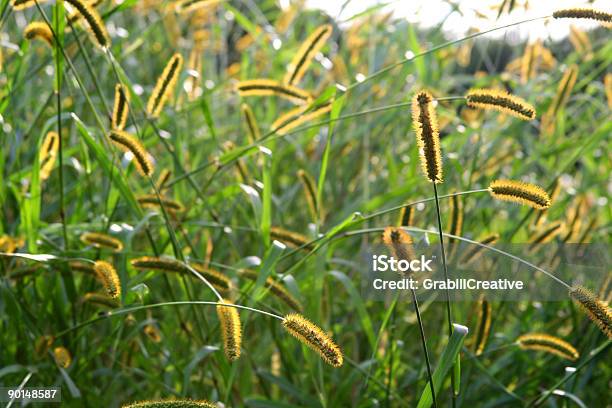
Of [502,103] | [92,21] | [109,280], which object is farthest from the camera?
[92,21]

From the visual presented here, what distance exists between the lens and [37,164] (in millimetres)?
2258

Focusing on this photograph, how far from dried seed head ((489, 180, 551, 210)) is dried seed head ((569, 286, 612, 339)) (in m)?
0.19

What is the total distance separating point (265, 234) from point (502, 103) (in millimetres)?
809

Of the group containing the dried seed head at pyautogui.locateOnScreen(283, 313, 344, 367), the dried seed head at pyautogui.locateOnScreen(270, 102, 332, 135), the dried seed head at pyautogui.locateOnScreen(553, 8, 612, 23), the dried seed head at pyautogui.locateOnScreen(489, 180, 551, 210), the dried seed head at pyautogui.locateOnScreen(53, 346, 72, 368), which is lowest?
the dried seed head at pyautogui.locateOnScreen(53, 346, 72, 368)

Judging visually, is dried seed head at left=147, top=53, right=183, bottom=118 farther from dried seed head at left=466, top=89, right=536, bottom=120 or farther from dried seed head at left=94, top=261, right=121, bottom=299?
dried seed head at left=466, top=89, right=536, bottom=120

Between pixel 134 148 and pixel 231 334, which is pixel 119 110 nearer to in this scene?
pixel 134 148

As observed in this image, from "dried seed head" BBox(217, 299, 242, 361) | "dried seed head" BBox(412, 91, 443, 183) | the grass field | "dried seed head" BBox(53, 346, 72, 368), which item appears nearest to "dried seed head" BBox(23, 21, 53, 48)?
the grass field

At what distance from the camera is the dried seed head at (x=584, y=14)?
190 centimetres

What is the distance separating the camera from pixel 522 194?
5.67ft

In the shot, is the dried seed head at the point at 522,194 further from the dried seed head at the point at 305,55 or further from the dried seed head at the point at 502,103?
the dried seed head at the point at 305,55

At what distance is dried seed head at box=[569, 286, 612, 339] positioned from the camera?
5.40 feet

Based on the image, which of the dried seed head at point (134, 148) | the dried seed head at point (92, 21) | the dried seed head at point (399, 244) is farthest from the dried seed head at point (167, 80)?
the dried seed head at point (399, 244)

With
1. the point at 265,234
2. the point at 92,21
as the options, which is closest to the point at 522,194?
the point at 265,234

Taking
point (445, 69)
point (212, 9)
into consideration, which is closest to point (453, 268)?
point (445, 69)
